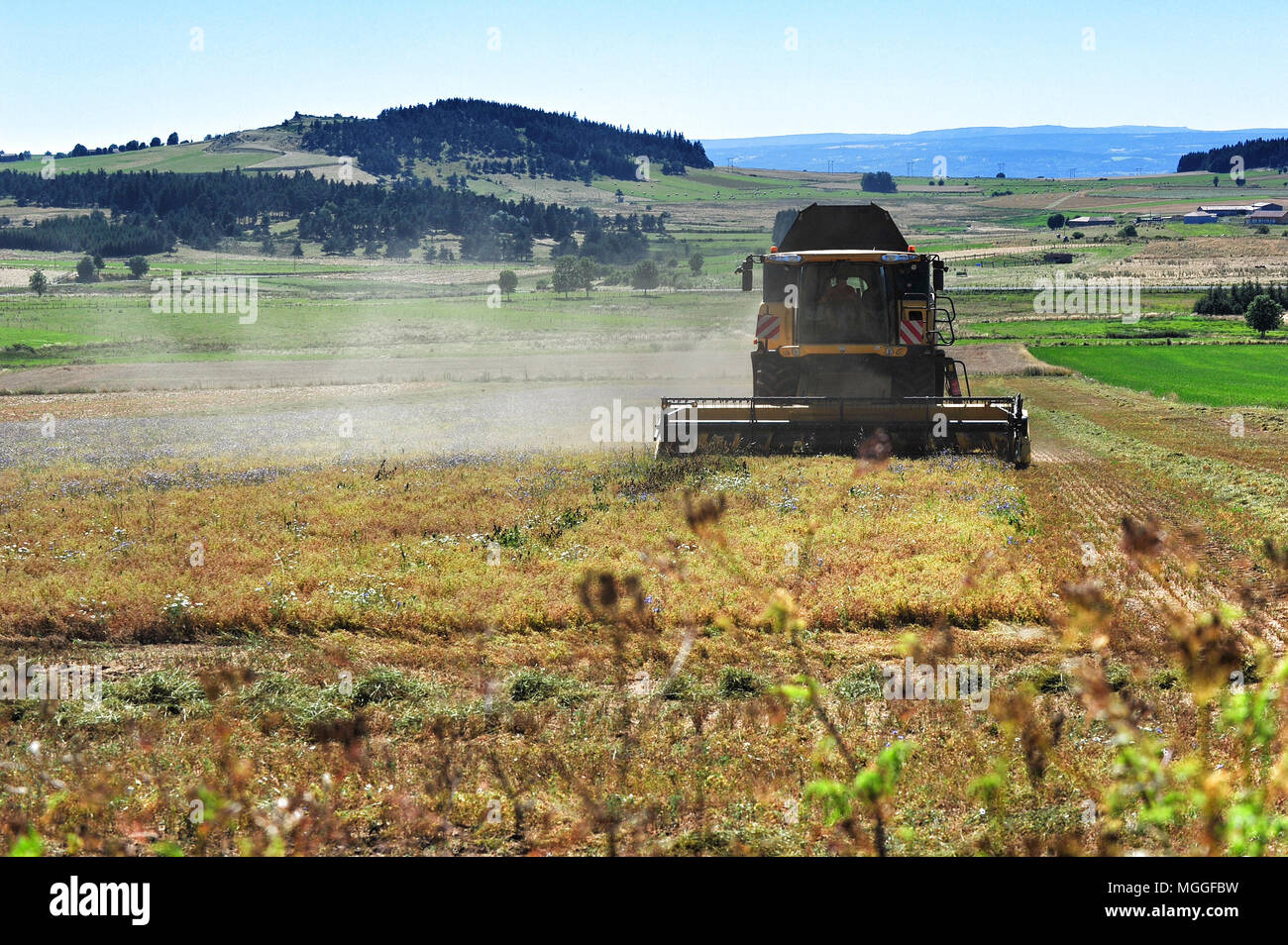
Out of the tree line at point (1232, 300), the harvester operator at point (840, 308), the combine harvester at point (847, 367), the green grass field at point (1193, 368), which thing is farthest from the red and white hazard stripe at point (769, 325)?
the tree line at point (1232, 300)

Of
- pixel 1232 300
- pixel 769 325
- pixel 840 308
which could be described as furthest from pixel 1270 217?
pixel 769 325

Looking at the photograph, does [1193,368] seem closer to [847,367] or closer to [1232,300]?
[847,367]

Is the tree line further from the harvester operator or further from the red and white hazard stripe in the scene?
the red and white hazard stripe

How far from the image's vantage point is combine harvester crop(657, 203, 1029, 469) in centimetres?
2072

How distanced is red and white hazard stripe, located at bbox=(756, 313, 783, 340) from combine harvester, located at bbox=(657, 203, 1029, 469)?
0.03 metres

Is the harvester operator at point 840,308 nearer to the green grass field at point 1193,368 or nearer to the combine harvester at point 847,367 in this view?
the combine harvester at point 847,367

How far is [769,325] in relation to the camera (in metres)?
23.4

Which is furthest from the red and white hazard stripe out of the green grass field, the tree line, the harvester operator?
the tree line

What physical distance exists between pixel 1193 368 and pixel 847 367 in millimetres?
28711

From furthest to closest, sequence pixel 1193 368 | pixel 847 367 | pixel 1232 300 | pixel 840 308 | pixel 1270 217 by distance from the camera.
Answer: pixel 1270 217 < pixel 1232 300 < pixel 1193 368 < pixel 847 367 < pixel 840 308

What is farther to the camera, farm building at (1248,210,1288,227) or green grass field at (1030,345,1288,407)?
farm building at (1248,210,1288,227)

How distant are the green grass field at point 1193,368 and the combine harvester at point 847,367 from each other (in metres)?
15.5
